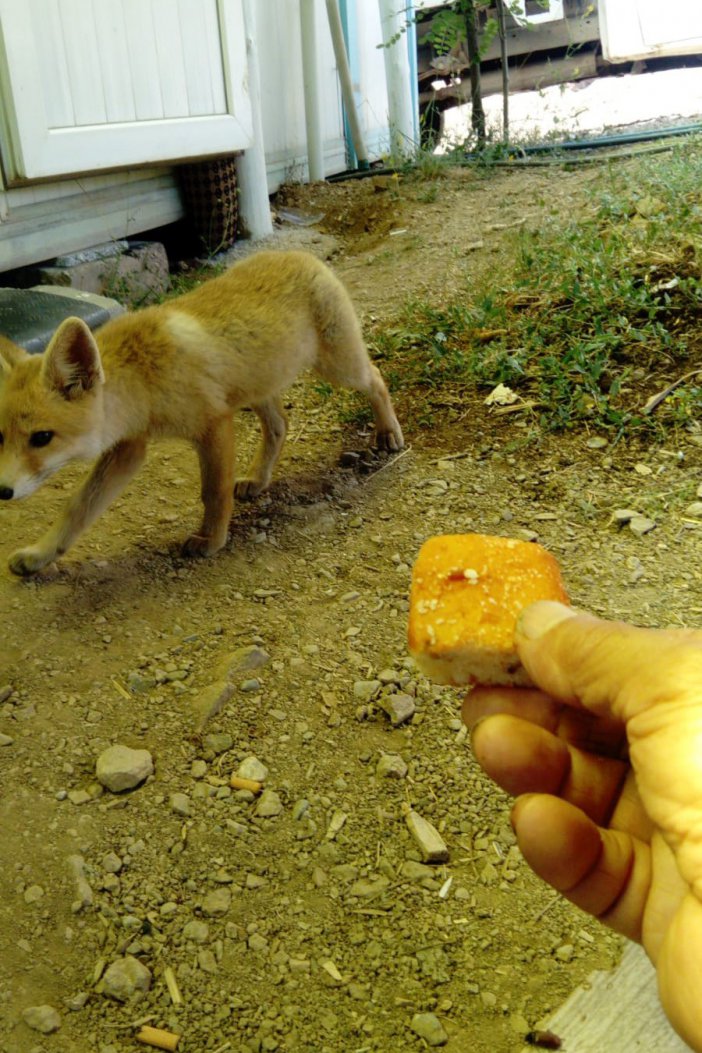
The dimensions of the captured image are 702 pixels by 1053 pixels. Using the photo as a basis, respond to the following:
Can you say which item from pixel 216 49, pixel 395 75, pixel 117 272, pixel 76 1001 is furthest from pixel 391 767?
pixel 395 75

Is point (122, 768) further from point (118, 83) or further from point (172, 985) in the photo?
point (118, 83)

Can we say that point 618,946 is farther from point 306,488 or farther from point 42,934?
point 306,488

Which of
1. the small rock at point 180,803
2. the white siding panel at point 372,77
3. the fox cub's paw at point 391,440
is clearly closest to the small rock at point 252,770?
the small rock at point 180,803

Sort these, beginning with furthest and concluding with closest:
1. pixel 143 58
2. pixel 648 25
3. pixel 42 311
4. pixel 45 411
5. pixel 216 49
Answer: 1. pixel 648 25
2. pixel 216 49
3. pixel 143 58
4. pixel 42 311
5. pixel 45 411

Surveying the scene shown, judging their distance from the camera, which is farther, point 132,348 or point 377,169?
point 377,169

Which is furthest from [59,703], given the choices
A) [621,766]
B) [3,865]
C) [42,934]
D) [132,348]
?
[621,766]
